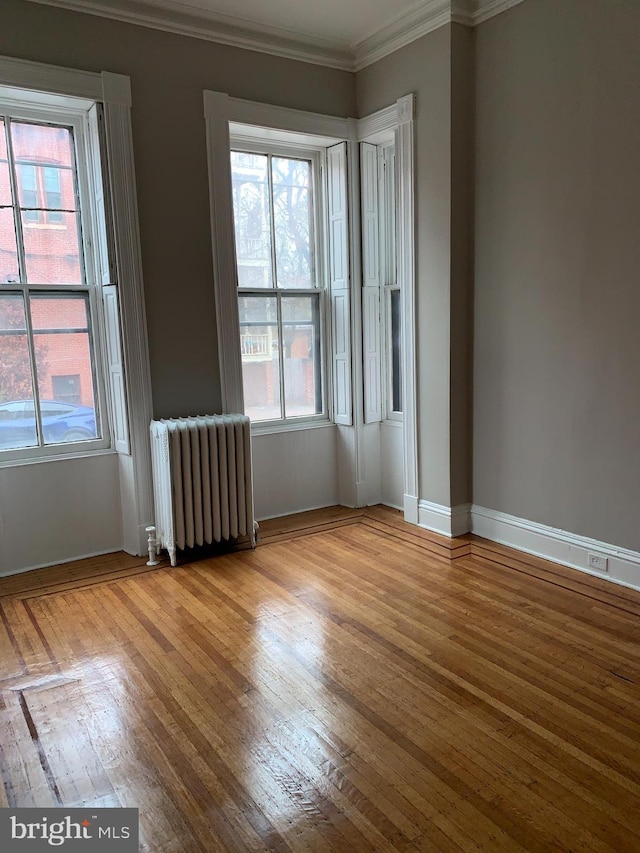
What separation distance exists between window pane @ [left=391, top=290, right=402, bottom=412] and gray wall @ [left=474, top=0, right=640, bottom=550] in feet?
2.72

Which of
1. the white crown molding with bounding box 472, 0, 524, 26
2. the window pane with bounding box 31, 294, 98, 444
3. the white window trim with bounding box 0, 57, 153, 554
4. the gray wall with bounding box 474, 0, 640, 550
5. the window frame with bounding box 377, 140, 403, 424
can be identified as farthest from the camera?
the window frame with bounding box 377, 140, 403, 424

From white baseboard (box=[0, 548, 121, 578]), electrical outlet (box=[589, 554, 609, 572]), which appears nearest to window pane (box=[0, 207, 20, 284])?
white baseboard (box=[0, 548, 121, 578])

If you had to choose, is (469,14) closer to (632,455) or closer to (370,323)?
(370,323)

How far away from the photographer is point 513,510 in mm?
4055

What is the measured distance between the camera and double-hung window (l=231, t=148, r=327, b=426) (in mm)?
4604

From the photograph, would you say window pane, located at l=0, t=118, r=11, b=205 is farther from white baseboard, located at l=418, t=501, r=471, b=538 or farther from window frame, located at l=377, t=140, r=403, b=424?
white baseboard, located at l=418, t=501, r=471, b=538

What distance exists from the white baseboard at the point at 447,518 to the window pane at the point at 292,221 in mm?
1922

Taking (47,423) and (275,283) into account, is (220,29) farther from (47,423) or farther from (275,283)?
(47,423)

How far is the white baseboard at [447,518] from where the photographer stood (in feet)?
14.0

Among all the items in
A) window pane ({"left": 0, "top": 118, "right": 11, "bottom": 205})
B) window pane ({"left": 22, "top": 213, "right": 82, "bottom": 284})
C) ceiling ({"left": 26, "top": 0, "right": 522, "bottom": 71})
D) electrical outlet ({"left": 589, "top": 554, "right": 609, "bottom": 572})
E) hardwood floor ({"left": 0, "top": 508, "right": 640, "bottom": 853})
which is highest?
ceiling ({"left": 26, "top": 0, "right": 522, "bottom": 71})

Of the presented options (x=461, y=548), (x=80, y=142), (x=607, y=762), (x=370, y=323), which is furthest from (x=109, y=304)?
(x=607, y=762)

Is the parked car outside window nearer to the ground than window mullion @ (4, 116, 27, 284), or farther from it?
nearer to the ground

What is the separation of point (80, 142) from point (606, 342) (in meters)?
3.25

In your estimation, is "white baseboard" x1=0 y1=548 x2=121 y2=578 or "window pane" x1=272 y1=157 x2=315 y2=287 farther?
"window pane" x1=272 y1=157 x2=315 y2=287
